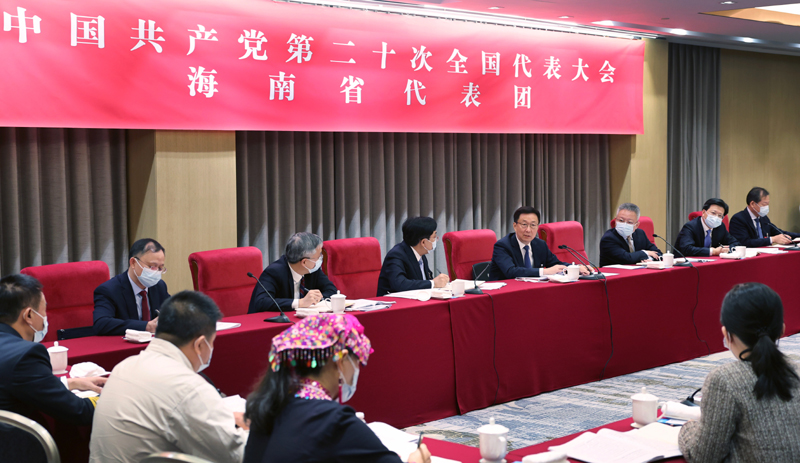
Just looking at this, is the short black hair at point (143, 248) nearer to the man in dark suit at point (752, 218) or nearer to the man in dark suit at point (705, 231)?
the man in dark suit at point (705, 231)

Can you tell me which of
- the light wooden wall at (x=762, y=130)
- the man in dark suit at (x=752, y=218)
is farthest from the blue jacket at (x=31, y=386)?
the light wooden wall at (x=762, y=130)

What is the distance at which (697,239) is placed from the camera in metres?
6.15

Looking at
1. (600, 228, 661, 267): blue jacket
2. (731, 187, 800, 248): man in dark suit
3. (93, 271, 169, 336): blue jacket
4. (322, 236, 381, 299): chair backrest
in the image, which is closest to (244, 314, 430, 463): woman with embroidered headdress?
(93, 271, 169, 336): blue jacket

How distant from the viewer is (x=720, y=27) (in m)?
7.13

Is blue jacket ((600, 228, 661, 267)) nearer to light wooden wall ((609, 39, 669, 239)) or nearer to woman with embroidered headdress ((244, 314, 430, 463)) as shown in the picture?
light wooden wall ((609, 39, 669, 239))

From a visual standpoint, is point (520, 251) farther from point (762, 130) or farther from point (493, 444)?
point (762, 130)

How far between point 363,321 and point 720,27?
5356mm

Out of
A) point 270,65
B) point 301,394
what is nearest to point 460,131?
point 270,65

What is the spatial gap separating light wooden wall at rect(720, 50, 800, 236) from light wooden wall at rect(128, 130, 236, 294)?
597cm

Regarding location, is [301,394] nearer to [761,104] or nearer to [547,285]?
[547,285]

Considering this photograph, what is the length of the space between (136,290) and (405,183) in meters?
3.03

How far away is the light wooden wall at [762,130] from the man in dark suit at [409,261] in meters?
5.32

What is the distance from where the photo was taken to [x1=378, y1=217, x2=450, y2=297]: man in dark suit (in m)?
→ 4.43

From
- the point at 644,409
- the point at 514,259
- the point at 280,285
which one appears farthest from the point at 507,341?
the point at 644,409
